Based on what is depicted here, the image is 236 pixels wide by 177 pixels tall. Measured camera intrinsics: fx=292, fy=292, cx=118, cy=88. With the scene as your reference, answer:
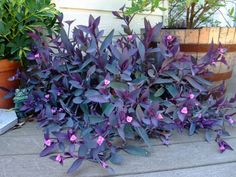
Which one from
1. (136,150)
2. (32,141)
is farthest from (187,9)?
(32,141)

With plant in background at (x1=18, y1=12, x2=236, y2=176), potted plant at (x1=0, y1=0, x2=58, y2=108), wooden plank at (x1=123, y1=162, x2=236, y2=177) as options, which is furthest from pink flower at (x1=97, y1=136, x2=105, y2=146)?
potted plant at (x1=0, y1=0, x2=58, y2=108)

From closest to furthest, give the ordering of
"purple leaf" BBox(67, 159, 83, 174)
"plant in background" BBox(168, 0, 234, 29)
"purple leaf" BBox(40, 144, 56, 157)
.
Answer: "purple leaf" BBox(67, 159, 83, 174)
"purple leaf" BBox(40, 144, 56, 157)
"plant in background" BBox(168, 0, 234, 29)

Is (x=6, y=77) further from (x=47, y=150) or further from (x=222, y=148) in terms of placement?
(x=222, y=148)

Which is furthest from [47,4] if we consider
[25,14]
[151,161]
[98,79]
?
[151,161]

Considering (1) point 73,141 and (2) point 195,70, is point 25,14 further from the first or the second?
(2) point 195,70

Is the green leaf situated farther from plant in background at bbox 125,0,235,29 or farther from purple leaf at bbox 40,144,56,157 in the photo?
plant in background at bbox 125,0,235,29

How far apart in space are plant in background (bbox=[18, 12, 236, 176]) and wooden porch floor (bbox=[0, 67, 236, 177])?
4cm

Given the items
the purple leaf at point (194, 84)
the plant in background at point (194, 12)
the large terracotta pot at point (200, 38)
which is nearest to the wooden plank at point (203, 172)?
the purple leaf at point (194, 84)

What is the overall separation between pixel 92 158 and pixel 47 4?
0.89 meters

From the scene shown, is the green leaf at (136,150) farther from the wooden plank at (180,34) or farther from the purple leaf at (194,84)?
the wooden plank at (180,34)

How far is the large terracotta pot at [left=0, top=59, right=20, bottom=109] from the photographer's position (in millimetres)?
1494

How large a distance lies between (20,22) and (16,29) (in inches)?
2.0

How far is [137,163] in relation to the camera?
1.03 meters

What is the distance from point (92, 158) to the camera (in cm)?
100
